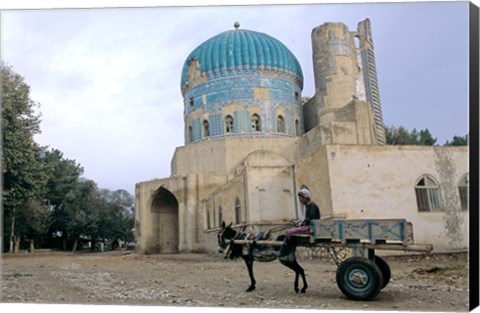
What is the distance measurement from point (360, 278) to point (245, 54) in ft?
75.1

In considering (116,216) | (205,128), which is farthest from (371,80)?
(116,216)

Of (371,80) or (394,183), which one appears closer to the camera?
(394,183)

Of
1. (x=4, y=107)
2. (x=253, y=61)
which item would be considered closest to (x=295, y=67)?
(x=253, y=61)

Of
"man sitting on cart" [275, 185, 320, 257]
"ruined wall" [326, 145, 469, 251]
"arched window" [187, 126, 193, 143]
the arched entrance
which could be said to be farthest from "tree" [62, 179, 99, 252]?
"man sitting on cart" [275, 185, 320, 257]

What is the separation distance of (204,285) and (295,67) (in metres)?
22.2

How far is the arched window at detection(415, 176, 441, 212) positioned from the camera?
1260 centimetres

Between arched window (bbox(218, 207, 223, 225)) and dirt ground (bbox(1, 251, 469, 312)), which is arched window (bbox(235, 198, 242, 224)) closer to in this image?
arched window (bbox(218, 207, 223, 225))

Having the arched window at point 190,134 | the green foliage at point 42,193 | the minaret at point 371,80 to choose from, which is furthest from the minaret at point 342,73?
the green foliage at point 42,193

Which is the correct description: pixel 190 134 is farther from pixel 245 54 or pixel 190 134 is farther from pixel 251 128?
pixel 245 54

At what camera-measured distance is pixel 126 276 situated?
452 inches

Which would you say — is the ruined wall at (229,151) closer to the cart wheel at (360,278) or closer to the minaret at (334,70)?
the minaret at (334,70)

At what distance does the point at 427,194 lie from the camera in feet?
41.8

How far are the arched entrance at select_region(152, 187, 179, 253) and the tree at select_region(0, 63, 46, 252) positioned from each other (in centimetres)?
751

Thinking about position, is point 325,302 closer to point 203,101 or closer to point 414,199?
point 414,199
